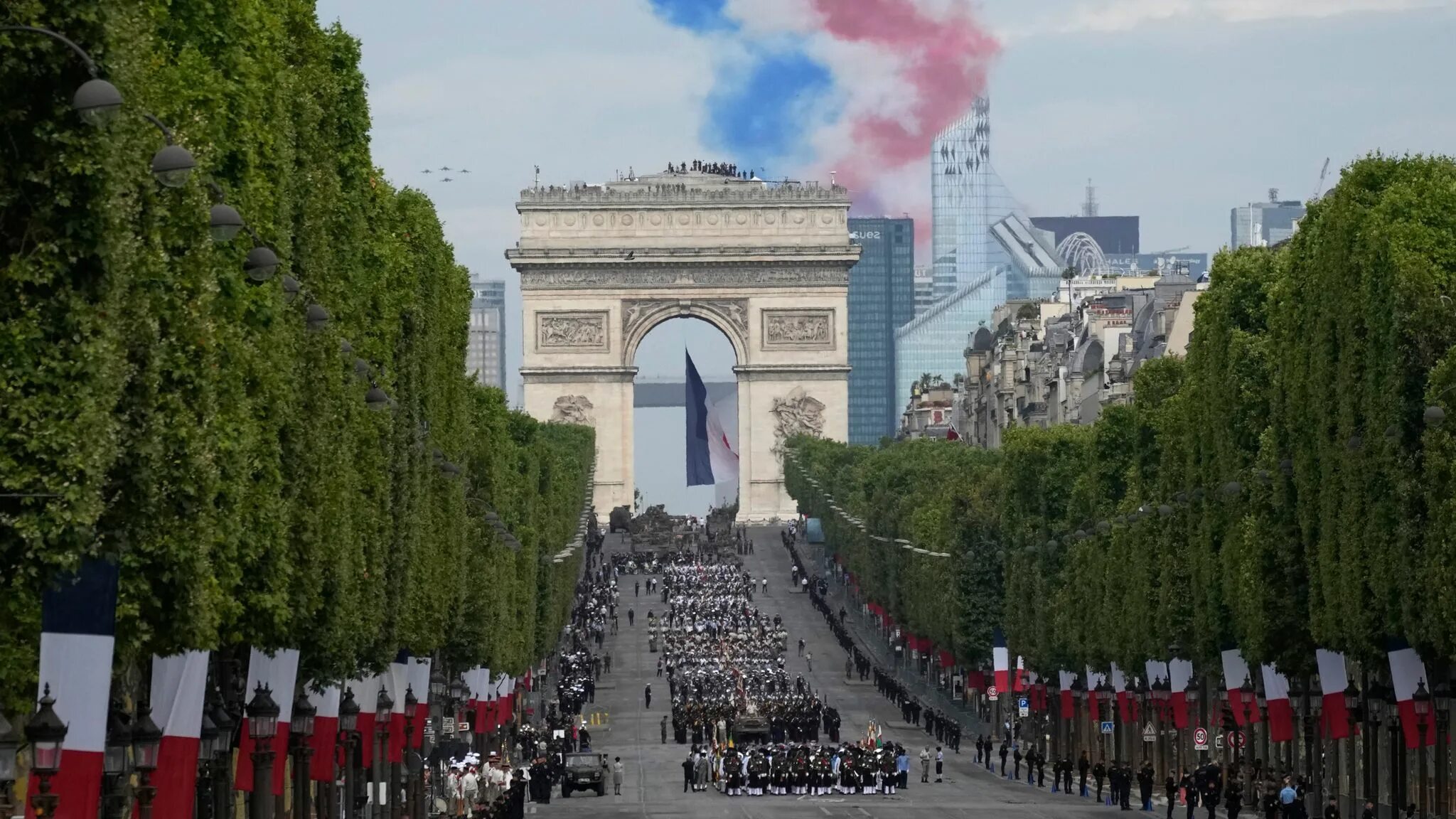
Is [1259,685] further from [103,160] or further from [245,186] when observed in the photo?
[103,160]

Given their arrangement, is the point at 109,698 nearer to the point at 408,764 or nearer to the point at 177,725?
the point at 177,725

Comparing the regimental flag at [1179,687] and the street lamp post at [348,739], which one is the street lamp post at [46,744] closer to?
the street lamp post at [348,739]

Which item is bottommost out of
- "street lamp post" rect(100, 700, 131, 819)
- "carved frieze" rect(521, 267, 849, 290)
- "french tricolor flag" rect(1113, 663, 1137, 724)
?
"street lamp post" rect(100, 700, 131, 819)

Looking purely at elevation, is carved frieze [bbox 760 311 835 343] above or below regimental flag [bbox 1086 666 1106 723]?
above

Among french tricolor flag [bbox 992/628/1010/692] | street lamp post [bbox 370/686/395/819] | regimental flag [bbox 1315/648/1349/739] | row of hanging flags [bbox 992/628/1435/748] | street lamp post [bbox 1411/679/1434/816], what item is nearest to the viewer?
street lamp post [bbox 1411/679/1434/816]

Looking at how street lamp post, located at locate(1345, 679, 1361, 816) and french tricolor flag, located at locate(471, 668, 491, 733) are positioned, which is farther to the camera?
french tricolor flag, located at locate(471, 668, 491, 733)

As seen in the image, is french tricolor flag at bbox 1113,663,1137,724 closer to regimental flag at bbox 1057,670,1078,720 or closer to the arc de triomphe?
regimental flag at bbox 1057,670,1078,720

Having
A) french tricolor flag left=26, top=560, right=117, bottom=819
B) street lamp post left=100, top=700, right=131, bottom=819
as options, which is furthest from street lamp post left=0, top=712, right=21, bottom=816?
street lamp post left=100, top=700, right=131, bottom=819
